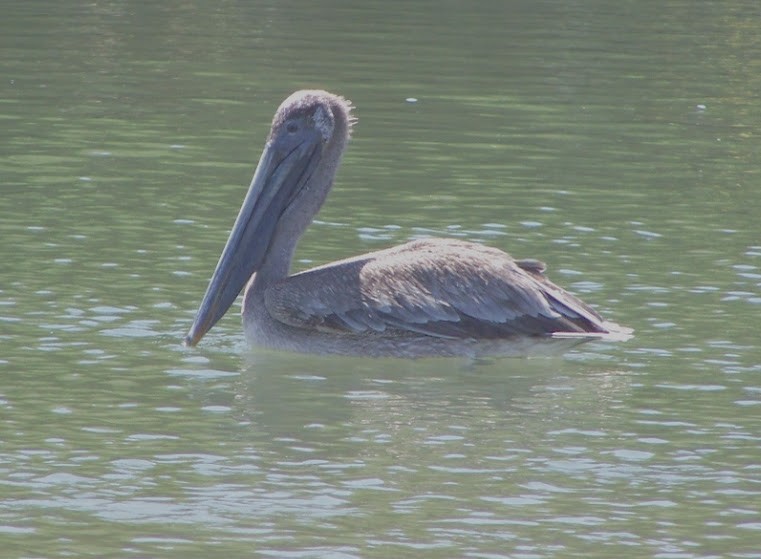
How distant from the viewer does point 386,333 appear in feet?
31.1

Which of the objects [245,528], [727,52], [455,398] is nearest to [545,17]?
[727,52]

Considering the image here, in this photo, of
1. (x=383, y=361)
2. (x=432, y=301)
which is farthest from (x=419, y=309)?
(x=383, y=361)

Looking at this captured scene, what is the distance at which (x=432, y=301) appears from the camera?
9484 millimetres

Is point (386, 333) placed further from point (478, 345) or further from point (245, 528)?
point (245, 528)

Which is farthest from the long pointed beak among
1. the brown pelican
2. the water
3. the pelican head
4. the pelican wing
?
the pelican wing

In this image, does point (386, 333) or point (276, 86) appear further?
point (276, 86)

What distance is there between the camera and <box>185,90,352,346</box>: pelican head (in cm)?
1004

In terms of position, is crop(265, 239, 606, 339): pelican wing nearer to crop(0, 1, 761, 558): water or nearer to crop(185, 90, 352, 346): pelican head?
crop(0, 1, 761, 558): water

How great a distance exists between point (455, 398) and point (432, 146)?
6.41 metres

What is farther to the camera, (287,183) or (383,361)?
(287,183)

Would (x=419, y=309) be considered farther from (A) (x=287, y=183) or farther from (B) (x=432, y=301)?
(A) (x=287, y=183)

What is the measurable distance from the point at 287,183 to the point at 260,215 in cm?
27

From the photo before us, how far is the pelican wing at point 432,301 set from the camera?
941 cm

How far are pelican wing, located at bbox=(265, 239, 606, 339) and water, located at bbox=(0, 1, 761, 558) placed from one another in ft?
0.71
